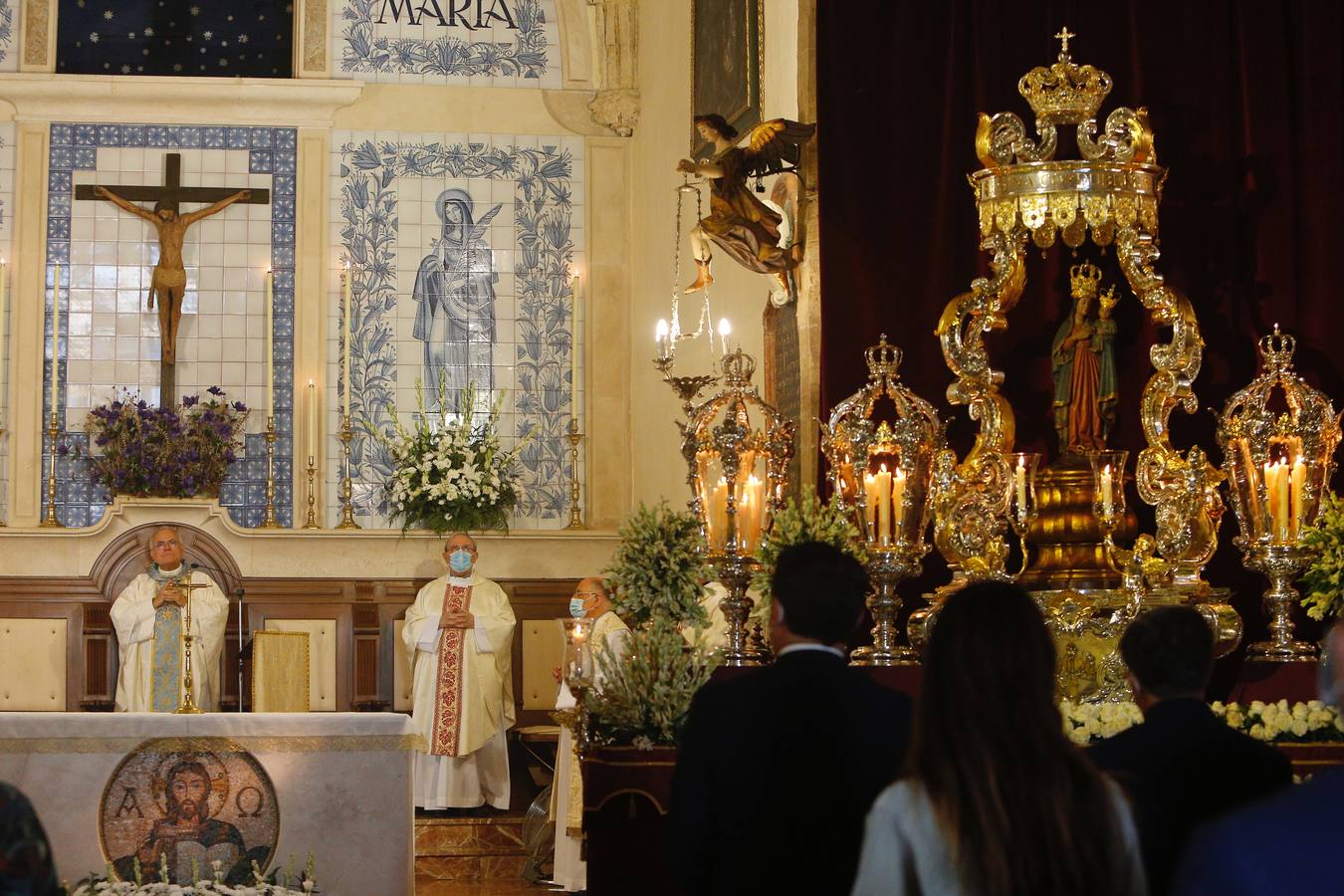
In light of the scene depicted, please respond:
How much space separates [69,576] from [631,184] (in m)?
4.87

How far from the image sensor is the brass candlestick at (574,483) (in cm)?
1309

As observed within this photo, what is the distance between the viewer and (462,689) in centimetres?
1145

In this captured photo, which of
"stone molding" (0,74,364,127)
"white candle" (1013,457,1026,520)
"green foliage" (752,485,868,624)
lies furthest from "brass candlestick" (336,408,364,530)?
"white candle" (1013,457,1026,520)

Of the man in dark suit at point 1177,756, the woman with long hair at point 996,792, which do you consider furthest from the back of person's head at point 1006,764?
the man in dark suit at point 1177,756

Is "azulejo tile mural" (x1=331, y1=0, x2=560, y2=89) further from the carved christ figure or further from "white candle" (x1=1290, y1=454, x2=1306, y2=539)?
"white candle" (x1=1290, y1=454, x2=1306, y2=539)

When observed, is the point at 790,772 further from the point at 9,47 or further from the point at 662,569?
the point at 9,47

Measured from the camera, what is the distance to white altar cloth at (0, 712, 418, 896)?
7.90m

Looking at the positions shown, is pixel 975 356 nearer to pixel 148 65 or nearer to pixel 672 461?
pixel 672 461

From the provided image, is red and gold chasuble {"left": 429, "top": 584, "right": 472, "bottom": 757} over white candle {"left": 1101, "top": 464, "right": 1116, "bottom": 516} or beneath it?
beneath

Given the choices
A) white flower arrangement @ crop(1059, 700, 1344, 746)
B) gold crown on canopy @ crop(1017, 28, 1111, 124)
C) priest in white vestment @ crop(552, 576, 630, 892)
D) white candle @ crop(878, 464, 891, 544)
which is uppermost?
gold crown on canopy @ crop(1017, 28, 1111, 124)

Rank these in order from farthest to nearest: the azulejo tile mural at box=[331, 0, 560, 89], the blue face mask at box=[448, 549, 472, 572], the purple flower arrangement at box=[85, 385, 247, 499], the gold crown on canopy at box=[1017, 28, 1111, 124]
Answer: the azulejo tile mural at box=[331, 0, 560, 89] → the purple flower arrangement at box=[85, 385, 247, 499] → the blue face mask at box=[448, 549, 472, 572] → the gold crown on canopy at box=[1017, 28, 1111, 124]

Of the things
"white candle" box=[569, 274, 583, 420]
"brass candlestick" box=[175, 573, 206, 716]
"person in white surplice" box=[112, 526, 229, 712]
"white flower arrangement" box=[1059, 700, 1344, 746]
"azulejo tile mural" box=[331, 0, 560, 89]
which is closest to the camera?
"white flower arrangement" box=[1059, 700, 1344, 746]

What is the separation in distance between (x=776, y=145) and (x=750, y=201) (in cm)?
37

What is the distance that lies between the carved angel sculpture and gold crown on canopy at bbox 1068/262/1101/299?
5.19 feet
